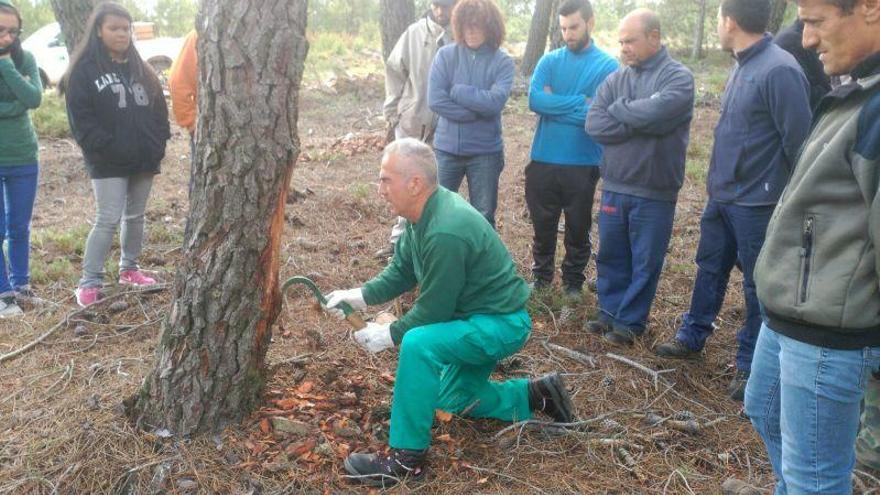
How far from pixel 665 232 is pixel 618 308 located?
1.94 ft

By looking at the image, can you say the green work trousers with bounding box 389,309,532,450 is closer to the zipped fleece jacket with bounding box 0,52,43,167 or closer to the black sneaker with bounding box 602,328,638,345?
the black sneaker with bounding box 602,328,638,345

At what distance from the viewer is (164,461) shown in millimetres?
3186

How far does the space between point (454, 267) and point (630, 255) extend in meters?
1.97

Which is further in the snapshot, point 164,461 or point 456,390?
point 456,390

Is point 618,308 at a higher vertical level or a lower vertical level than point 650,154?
lower

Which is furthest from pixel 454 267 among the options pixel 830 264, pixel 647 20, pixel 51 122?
pixel 51 122

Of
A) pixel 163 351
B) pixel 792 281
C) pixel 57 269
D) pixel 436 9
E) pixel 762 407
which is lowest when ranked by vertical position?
pixel 57 269

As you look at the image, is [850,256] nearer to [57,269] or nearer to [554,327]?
[554,327]

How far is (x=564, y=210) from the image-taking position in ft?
17.1

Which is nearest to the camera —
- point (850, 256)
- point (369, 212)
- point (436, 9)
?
point (850, 256)

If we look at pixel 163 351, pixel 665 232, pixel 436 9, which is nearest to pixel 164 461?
pixel 163 351

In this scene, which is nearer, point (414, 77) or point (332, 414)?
point (332, 414)

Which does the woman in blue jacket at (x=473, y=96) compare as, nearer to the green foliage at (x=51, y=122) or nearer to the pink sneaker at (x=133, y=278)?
the pink sneaker at (x=133, y=278)

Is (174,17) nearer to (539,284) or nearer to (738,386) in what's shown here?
(539,284)
